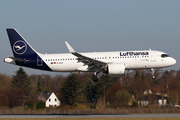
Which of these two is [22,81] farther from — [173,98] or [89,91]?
[173,98]

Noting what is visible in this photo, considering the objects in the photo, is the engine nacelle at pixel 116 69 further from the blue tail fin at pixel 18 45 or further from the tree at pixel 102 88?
the tree at pixel 102 88

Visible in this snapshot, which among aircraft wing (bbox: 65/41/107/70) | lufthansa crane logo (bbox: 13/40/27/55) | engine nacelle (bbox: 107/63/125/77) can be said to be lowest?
engine nacelle (bbox: 107/63/125/77)

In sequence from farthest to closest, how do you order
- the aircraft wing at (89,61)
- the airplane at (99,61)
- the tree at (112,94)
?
the tree at (112,94) → the airplane at (99,61) → the aircraft wing at (89,61)

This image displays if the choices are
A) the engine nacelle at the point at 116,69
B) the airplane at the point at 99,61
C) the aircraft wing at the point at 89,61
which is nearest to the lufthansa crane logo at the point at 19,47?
the airplane at the point at 99,61

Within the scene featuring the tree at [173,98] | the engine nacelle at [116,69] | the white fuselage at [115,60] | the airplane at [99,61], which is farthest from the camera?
the tree at [173,98]

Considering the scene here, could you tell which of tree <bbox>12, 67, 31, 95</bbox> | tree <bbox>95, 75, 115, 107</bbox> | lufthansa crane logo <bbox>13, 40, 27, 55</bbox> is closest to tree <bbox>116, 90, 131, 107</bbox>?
tree <bbox>95, 75, 115, 107</bbox>

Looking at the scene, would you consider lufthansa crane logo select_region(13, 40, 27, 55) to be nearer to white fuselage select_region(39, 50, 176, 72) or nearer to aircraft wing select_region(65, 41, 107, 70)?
white fuselage select_region(39, 50, 176, 72)

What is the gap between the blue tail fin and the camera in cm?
3853

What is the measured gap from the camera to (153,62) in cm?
3591

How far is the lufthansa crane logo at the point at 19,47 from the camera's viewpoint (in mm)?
38688

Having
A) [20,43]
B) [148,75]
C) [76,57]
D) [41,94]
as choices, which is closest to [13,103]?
[41,94]

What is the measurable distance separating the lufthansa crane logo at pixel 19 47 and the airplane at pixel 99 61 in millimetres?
754

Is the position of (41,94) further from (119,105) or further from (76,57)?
(76,57)

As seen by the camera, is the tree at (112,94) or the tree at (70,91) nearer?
the tree at (112,94)
